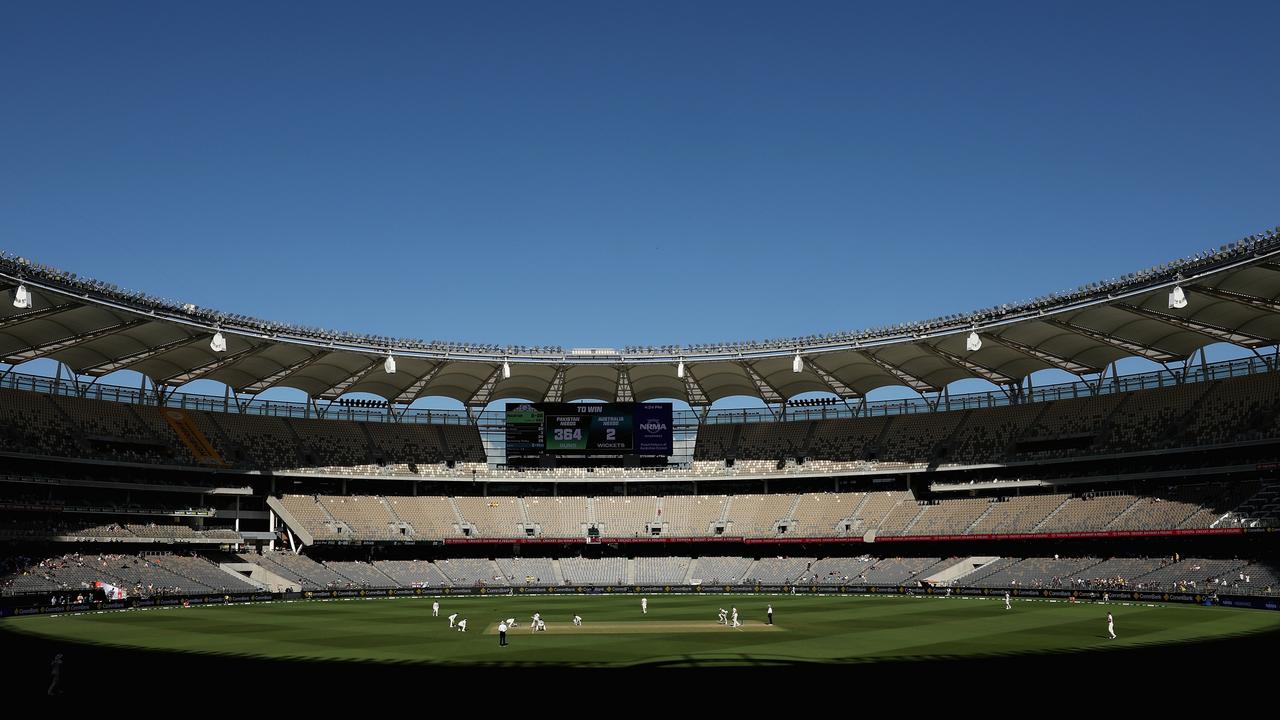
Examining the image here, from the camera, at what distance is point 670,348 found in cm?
8594

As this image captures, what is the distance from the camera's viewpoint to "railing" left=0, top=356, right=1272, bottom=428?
80.4 metres

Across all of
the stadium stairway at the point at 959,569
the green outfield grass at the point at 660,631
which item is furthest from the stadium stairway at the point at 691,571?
the stadium stairway at the point at 959,569

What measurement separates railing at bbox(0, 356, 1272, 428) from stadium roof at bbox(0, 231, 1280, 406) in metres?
2.17

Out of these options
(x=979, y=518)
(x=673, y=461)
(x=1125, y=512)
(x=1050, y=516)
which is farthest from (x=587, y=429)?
(x=1125, y=512)

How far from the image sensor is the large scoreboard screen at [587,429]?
314ft

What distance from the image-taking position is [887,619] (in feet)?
173

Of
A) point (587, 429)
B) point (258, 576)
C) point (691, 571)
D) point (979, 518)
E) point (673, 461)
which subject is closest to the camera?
point (258, 576)

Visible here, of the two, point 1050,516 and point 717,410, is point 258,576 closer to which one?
point 717,410

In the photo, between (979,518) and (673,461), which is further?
(673,461)

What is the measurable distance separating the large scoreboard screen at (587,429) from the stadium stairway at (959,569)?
1125 inches

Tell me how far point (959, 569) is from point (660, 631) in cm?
4058

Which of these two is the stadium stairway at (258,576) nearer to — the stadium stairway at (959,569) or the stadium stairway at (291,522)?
the stadium stairway at (291,522)

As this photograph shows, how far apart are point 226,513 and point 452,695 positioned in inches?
2550

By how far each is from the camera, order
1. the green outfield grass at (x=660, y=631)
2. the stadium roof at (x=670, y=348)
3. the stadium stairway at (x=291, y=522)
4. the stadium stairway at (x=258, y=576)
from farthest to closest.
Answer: the stadium stairway at (x=291, y=522), the stadium stairway at (x=258, y=576), the stadium roof at (x=670, y=348), the green outfield grass at (x=660, y=631)
